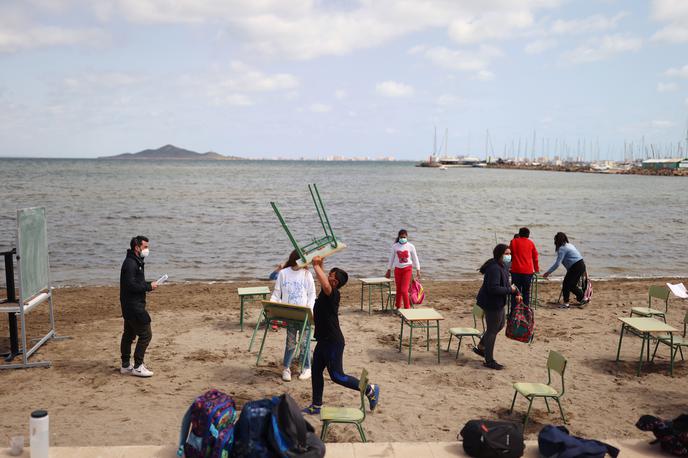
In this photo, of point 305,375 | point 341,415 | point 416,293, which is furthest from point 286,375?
point 416,293

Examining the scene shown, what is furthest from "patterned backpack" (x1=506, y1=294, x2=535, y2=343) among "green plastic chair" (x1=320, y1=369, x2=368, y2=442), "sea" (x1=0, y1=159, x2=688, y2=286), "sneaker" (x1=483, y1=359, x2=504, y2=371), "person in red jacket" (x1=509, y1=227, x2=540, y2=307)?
"sea" (x1=0, y1=159, x2=688, y2=286)

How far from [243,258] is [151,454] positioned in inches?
655

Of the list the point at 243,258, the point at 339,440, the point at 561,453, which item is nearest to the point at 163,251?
the point at 243,258

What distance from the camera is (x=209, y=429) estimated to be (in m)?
4.95

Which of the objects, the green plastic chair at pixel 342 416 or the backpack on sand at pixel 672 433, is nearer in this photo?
the backpack on sand at pixel 672 433

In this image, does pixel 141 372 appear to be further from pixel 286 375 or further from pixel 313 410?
pixel 313 410

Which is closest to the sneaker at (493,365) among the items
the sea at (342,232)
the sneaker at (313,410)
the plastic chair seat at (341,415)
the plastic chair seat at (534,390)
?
the plastic chair seat at (534,390)

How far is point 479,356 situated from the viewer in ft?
30.4

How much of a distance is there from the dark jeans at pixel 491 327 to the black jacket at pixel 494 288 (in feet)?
0.29

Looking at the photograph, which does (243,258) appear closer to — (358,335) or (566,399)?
(358,335)

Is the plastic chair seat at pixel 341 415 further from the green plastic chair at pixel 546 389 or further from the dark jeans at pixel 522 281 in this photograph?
the dark jeans at pixel 522 281

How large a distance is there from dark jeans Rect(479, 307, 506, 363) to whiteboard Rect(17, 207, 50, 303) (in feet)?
22.5

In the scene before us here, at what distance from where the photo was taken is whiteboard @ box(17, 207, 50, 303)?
8116 mm

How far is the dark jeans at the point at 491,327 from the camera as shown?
833 centimetres
